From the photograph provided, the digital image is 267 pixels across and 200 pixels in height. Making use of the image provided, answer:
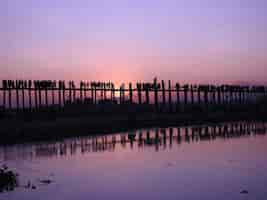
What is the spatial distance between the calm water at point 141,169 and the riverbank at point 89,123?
3.72 m

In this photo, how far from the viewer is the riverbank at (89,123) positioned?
878 inches

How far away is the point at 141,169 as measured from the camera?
11773 mm

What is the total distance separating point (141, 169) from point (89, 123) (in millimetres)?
15947

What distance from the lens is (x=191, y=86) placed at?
3962cm

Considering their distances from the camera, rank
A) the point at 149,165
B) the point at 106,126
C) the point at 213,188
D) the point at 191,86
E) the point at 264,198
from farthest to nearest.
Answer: the point at 191,86 → the point at 106,126 → the point at 149,165 → the point at 213,188 → the point at 264,198

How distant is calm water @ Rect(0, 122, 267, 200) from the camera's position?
8.77m

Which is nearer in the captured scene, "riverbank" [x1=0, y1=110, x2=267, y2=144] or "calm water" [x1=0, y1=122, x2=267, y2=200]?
"calm water" [x1=0, y1=122, x2=267, y2=200]

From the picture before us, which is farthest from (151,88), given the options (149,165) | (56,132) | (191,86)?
(149,165)

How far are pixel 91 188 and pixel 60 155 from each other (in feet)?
20.2

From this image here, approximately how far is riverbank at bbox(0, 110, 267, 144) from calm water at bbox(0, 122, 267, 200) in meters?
3.72

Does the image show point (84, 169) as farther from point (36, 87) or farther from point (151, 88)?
point (151, 88)

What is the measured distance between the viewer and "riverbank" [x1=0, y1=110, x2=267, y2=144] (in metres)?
22.3

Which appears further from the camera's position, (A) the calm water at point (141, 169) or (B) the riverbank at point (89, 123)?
(B) the riverbank at point (89, 123)

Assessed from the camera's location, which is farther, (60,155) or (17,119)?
(17,119)
